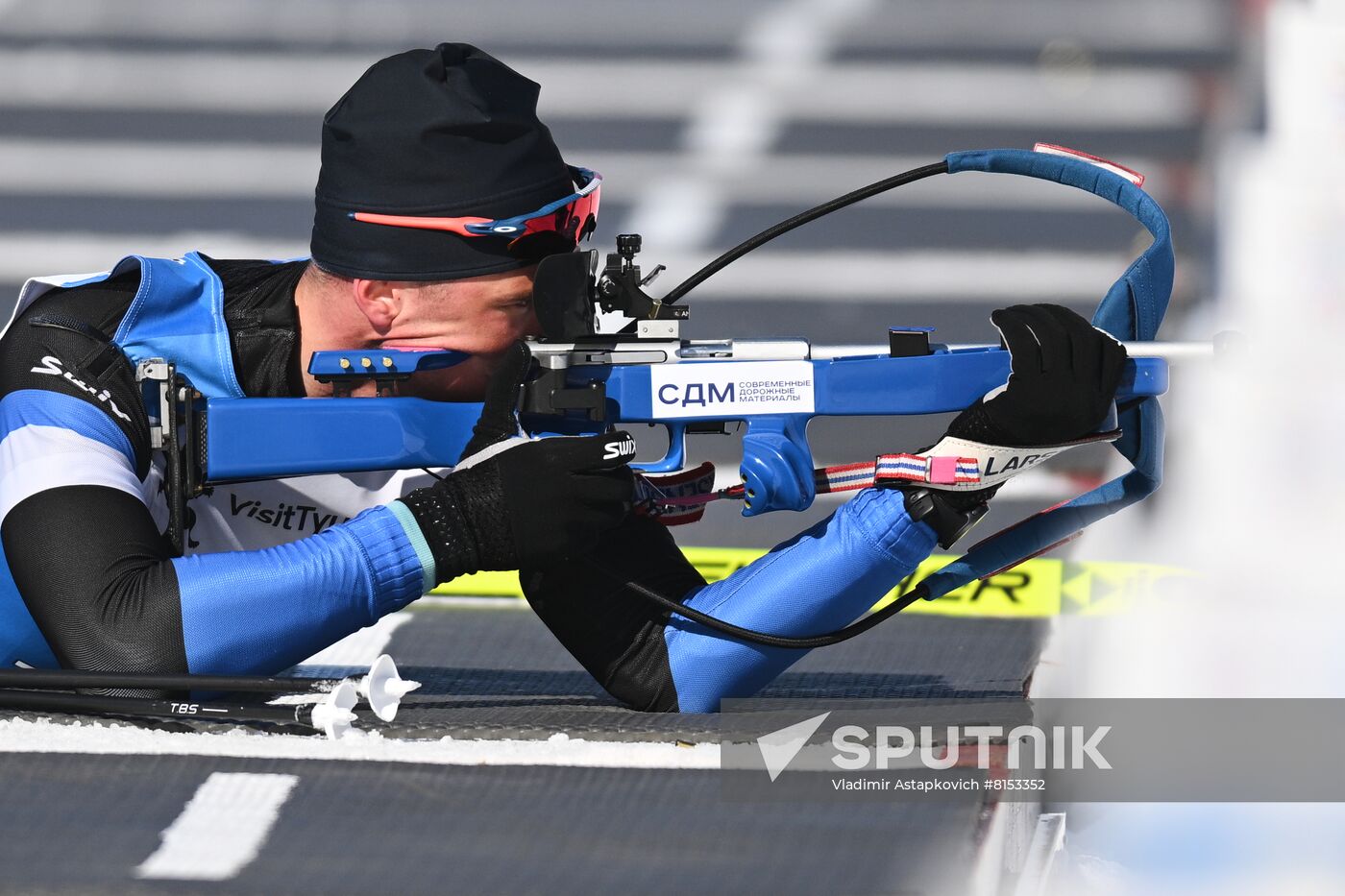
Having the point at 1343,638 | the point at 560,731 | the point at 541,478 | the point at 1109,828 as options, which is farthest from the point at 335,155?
the point at 1343,638

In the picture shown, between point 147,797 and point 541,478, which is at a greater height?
point 541,478

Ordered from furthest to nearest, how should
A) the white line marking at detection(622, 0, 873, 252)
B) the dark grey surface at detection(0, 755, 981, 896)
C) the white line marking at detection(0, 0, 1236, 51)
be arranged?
the white line marking at detection(622, 0, 873, 252) → the white line marking at detection(0, 0, 1236, 51) → the dark grey surface at detection(0, 755, 981, 896)

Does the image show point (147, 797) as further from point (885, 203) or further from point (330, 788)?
point (885, 203)

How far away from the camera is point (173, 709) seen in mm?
1560

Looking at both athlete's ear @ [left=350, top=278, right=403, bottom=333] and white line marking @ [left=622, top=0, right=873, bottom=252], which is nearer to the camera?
athlete's ear @ [left=350, top=278, right=403, bottom=333]

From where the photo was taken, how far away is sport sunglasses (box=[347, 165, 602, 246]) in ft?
5.65

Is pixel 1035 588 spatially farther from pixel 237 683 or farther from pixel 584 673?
pixel 237 683

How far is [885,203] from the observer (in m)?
3.13

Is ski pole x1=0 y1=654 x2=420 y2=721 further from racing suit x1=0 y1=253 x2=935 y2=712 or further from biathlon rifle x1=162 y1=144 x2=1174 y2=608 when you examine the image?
biathlon rifle x1=162 y1=144 x2=1174 y2=608

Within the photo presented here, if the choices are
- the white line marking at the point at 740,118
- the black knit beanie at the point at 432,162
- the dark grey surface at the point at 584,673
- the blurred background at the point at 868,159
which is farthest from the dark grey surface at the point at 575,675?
the white line marking at the point at 740,118

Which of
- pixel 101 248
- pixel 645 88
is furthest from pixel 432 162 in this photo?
pixel 101 248

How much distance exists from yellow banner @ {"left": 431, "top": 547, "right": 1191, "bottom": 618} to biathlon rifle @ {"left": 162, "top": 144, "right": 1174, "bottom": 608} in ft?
2.63

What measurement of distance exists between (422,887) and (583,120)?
222 cm

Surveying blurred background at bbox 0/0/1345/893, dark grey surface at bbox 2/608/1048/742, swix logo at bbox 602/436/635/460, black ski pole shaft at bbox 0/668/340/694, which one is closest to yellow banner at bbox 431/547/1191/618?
dark grey surface at bbox 2/608/1048/742
